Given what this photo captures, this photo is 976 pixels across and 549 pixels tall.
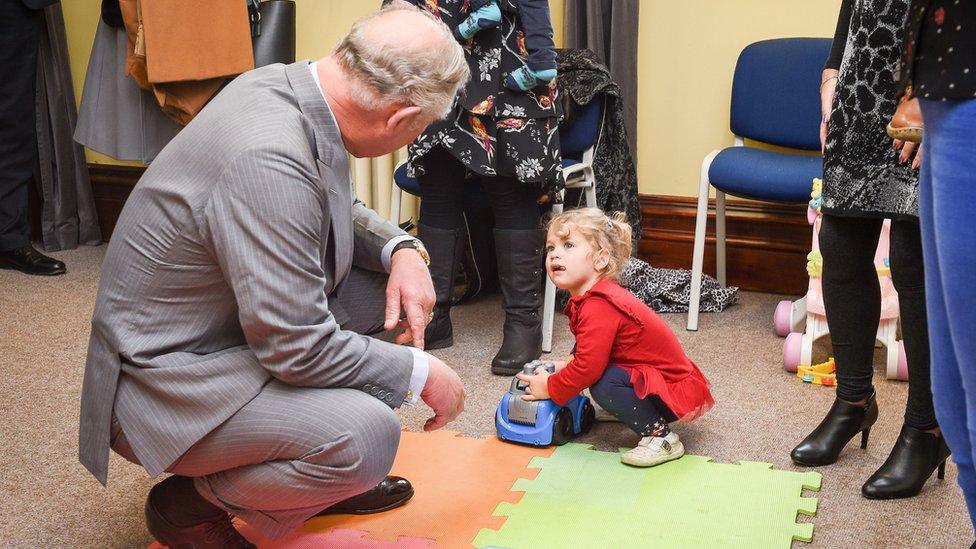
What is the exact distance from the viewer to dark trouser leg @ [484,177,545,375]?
2.52 m

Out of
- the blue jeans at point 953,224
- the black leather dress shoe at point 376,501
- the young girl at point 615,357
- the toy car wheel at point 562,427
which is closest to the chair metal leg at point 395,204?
the young girl at point 615,357

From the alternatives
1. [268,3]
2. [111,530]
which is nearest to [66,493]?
[111,530]

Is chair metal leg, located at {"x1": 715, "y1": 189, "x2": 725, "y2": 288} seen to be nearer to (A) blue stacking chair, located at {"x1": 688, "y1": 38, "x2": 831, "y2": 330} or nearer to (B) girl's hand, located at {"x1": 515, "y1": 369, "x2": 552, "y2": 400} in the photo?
(A) blue stacking chair, located at {"x1": 688, "y1": 38, "x2": 831, "y2": 330}

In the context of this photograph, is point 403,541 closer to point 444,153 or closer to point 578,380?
point 578,380

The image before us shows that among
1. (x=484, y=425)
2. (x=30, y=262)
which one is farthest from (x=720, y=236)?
(x=30, y=262)

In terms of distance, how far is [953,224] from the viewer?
98cm

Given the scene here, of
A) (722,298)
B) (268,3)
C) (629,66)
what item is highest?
(268,3)

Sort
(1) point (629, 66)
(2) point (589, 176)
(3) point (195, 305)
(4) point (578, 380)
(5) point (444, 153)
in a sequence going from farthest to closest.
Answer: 1. (1) point (629, 66)
2. (2) point (589, 176)
3. (5) point (444, 153)
4. (4) point (578, 380)
5. (3) point (195, 305)

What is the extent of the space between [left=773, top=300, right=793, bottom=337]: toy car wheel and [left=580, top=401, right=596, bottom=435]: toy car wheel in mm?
868

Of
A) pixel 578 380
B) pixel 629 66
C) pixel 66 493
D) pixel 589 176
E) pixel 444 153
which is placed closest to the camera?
pixel 66 493

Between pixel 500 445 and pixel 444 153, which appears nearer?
pixel 500 445

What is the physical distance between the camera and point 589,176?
288 cm

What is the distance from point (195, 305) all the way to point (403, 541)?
1.74 feet

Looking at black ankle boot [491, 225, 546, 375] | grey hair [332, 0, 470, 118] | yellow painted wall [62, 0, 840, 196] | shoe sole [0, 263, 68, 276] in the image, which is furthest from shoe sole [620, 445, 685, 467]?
shoe sole [0, 263, 68, 276]
